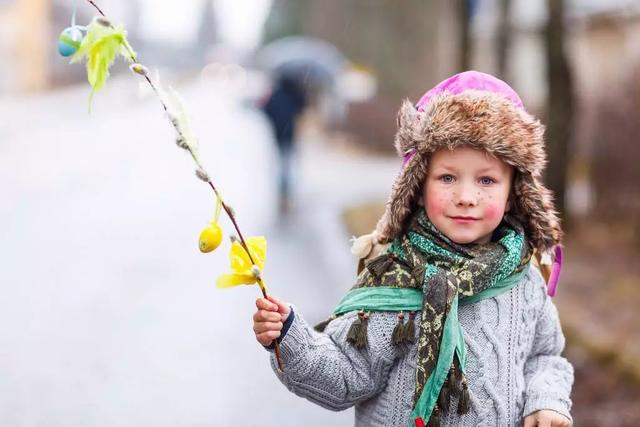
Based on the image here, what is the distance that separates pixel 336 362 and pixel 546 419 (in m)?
0.60

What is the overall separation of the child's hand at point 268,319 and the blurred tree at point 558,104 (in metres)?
7.82

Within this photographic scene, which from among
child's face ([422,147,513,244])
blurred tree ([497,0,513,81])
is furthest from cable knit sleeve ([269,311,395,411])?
blurred tree ([497,0,513,81])

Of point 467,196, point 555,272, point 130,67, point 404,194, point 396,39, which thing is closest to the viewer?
point 130,67

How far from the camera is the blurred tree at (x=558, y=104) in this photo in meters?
9.89

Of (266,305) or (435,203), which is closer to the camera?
(266,305)

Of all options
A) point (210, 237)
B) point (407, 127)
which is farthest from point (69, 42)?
point (407, 127)

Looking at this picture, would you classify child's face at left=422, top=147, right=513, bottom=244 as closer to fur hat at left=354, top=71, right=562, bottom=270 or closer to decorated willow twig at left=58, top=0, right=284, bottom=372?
fur hat at left=354, top=71, right=562, bottom=270

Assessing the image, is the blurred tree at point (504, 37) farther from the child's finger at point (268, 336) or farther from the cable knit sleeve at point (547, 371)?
the child's finger at point (268, 336)

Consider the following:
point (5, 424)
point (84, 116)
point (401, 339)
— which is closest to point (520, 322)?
point (401, 339)

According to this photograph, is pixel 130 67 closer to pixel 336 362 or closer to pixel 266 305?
pixel 266 305

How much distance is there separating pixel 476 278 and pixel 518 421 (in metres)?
0.44

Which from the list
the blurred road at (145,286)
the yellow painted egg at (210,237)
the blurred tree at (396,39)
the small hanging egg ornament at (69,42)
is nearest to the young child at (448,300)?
the yellow painted egg at (210,237)

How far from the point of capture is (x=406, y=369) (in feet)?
8.60

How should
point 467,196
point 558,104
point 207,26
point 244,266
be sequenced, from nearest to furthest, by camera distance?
point 244,266, point 467,196, point 558,104, point 207,26
